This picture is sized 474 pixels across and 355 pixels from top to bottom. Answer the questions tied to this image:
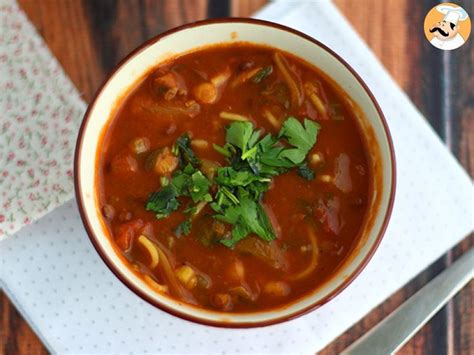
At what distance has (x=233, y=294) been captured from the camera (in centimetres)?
284

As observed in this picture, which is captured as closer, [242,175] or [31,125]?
[242,175]

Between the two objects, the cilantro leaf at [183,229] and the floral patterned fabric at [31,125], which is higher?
the floral patterned fabric at [31,125]

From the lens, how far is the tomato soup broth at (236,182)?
112 inches

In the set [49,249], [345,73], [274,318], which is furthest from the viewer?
[49,249]

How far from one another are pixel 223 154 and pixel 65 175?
0.77 meters

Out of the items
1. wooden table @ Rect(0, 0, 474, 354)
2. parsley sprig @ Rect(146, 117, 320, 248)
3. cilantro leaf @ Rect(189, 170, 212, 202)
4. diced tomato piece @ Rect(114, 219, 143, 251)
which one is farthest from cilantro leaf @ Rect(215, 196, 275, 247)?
wooden table @ Rect(0, 0, 474, 354)

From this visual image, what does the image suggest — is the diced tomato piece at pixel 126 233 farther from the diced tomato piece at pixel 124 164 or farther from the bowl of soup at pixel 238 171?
the diced tomato piece at pixel 124 164

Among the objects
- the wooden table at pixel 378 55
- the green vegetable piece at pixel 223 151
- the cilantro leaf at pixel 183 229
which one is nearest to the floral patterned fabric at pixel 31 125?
the wooden table at pixel 378 55

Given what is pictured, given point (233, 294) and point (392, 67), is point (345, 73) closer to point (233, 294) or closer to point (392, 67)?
point (392, 67)

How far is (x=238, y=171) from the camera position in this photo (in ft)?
9.43

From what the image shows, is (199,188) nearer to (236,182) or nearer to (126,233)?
(236,182)

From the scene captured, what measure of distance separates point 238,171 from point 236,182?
0.06 meters

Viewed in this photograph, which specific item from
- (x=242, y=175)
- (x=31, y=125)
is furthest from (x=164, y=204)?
(x=31, y=125)

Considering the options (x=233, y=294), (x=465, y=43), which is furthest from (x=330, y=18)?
(x=233, y=294)
